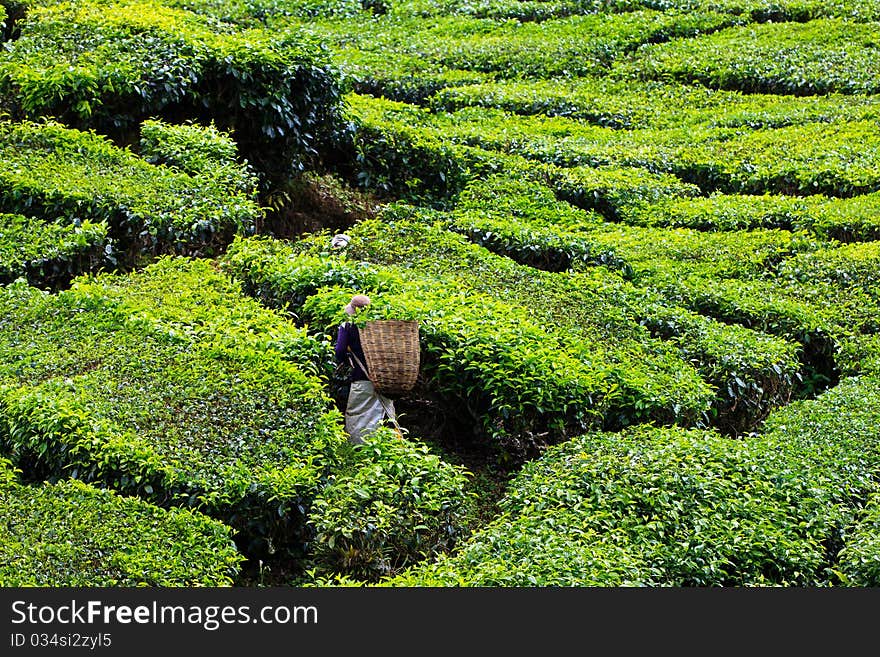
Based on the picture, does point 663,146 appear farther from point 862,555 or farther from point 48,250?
point 862,555

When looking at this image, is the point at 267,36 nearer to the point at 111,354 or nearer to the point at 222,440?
the point at 111,354

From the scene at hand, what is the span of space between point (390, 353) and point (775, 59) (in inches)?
583

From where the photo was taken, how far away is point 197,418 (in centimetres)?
826

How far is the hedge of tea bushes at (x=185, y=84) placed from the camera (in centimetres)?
1329

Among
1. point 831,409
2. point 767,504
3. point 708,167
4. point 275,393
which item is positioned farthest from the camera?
point 708,167

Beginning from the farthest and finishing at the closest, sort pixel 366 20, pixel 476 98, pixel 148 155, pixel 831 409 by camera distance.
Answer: pixel 366 20 → pixel 476 98 → pixel 148 155 → pixel 831 409

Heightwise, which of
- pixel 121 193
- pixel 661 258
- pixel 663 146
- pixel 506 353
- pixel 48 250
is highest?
pixel 121 193

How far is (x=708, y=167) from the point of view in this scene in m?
16.1

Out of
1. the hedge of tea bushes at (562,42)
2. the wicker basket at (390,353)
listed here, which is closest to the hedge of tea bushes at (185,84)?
the wicker basket at (390,353)

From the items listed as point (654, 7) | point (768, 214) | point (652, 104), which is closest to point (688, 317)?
point (768, 214)

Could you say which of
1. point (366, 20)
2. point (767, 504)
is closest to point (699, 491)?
point (767, 504)

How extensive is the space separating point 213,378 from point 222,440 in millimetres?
850

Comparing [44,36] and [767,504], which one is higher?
[44,36]

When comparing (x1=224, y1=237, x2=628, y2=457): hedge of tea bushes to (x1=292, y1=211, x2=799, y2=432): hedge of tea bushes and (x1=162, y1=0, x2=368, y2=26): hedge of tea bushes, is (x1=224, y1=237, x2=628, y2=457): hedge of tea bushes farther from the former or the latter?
(x1=162, y1=0, x2=368, y2=26): hedge of tea bushes
